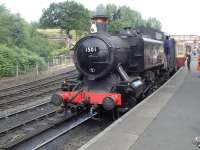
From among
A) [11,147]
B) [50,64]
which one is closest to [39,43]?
[50,64]

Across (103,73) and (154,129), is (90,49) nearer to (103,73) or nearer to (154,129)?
(103,73)

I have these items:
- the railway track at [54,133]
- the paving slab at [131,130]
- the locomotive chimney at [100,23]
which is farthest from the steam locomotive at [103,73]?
the paving slab at [131,130]

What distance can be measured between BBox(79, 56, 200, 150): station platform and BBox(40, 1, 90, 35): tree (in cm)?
5217

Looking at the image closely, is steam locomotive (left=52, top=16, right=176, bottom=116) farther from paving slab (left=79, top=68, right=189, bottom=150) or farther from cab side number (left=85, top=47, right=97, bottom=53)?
paving slab (left=79, top=68, right=189, bottom=150)

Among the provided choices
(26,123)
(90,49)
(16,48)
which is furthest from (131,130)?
(16,48)

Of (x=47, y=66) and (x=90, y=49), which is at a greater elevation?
(x=90, y=49)

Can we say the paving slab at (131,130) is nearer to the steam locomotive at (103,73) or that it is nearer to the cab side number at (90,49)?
the steam locomotive at (103,73)

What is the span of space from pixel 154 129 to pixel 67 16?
58193mm

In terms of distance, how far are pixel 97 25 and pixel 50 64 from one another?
2471cm

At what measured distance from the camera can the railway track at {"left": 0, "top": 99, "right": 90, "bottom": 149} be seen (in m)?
8.21

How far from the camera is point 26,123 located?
9547 millimetres

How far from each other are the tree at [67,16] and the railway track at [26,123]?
167ft

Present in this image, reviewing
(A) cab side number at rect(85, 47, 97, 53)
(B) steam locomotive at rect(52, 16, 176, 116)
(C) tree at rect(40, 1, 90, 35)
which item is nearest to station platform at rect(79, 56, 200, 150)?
(B) steam locomotive at rect(52, 16, 176, 116)

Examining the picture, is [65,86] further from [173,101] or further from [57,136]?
[173,101]
